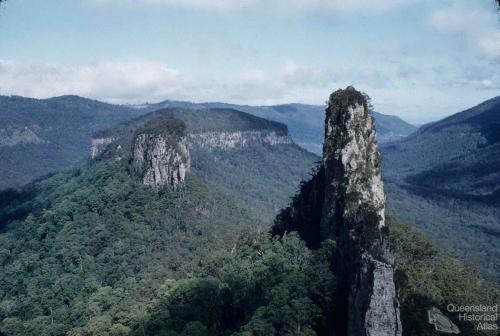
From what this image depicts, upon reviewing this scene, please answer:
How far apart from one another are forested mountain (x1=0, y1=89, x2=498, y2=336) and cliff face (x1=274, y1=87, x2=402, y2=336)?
1.44 metres

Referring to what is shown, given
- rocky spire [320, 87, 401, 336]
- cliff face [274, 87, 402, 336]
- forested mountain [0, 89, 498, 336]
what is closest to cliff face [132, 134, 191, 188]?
forested mountain [0, 89, 498, 336]

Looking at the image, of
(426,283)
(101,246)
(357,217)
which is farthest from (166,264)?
(426,283)

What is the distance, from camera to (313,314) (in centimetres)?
5862

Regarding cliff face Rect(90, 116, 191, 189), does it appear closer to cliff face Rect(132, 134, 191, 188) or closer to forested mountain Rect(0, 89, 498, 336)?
cliff face Rect(132, 134, 191, 188)

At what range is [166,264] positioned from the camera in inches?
4227

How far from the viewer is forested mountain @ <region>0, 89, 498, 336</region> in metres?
62.6

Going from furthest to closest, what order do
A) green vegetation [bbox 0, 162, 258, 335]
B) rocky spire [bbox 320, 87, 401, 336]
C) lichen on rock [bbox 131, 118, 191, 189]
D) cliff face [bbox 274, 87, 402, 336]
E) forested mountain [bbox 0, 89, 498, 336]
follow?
lichen on rock [bbox 131, 118, 191, 189], green vegetation [bbox 0, 162, 258, 335], forested mountain [bbox 0, 89, 498, 336], cliff face [bbox 274, 87, 402, 336], rocky spire [bbox 320, 87, 401, 336]

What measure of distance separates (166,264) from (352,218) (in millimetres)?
53531

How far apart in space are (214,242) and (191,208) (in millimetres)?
16558

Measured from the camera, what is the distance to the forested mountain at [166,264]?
6262cm

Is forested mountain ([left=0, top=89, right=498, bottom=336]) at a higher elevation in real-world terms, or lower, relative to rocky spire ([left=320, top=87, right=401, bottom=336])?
lower

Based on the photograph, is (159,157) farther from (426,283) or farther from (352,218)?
(426,283)

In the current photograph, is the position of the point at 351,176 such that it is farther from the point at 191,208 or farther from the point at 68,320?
the point at 191,208

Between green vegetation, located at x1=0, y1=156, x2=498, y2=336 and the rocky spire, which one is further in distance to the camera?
green vegetation, located at x1=0, y1=156, x2=498, y2=336
